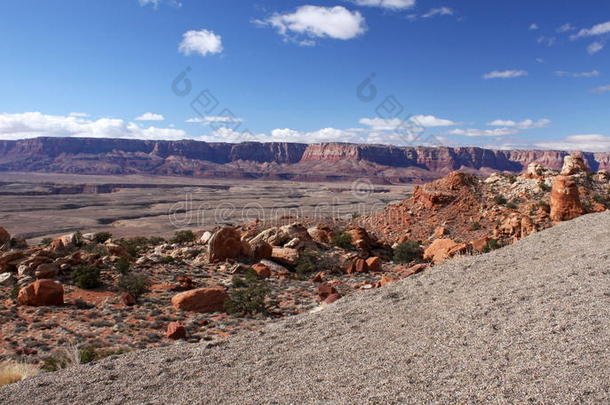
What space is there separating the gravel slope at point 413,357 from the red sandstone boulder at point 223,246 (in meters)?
8.12

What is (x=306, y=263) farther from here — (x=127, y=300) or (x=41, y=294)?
(x=41, y=294)

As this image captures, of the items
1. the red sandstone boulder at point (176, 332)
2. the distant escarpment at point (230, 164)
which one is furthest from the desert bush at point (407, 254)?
the distant escarpment at point (230, 164)

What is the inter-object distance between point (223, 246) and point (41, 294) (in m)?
6.67

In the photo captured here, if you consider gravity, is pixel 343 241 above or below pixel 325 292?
above

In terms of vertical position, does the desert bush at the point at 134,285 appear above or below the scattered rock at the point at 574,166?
below

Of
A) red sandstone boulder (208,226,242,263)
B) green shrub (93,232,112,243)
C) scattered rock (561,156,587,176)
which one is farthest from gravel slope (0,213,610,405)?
scattered rock (561,156,587,176)

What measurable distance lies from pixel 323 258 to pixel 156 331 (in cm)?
812

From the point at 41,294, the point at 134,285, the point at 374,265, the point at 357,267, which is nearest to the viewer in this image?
the point at 41,294

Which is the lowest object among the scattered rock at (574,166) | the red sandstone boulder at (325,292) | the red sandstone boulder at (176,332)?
the red sandstone boulder at (325,292)

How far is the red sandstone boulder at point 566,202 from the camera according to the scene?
641 inches

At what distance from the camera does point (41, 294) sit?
33.3 ft

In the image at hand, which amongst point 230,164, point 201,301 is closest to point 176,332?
point 201,301

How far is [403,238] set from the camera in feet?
70.0

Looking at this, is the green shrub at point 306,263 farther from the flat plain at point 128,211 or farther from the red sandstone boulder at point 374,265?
the flat plain at point 128,211
